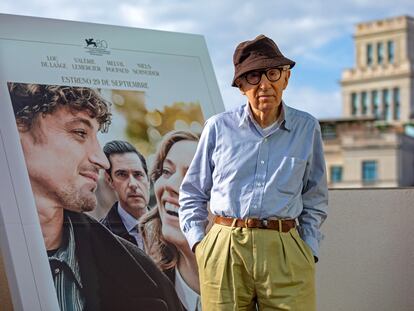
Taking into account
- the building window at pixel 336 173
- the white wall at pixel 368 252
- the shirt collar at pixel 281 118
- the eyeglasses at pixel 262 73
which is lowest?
the building window at pixel 336 173

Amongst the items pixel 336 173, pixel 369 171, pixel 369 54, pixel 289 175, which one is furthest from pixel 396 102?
pixel 289 175

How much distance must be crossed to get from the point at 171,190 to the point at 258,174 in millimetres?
1472

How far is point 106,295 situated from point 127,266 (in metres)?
0.19

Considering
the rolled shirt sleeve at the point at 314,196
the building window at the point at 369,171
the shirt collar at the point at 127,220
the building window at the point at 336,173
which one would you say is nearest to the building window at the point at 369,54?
the building window at the point at 336,173

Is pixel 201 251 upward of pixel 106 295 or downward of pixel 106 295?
upward

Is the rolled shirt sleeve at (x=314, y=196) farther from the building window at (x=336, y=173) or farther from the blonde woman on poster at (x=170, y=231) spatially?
the building window at (x=336, y=173)

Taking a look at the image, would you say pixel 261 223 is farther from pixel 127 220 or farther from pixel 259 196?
pixel 127 220

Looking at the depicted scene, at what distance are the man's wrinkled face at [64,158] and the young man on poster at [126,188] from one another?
0.22 ft

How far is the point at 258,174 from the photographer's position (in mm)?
2836

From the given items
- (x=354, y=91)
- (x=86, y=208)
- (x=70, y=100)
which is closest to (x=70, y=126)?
(x=70, y=100)

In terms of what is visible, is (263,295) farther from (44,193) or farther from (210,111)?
(210,111)

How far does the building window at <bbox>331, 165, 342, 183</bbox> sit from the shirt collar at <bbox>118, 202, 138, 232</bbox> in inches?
2272

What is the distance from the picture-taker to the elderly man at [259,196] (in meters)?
2.78

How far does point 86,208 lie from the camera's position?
12.8ft
